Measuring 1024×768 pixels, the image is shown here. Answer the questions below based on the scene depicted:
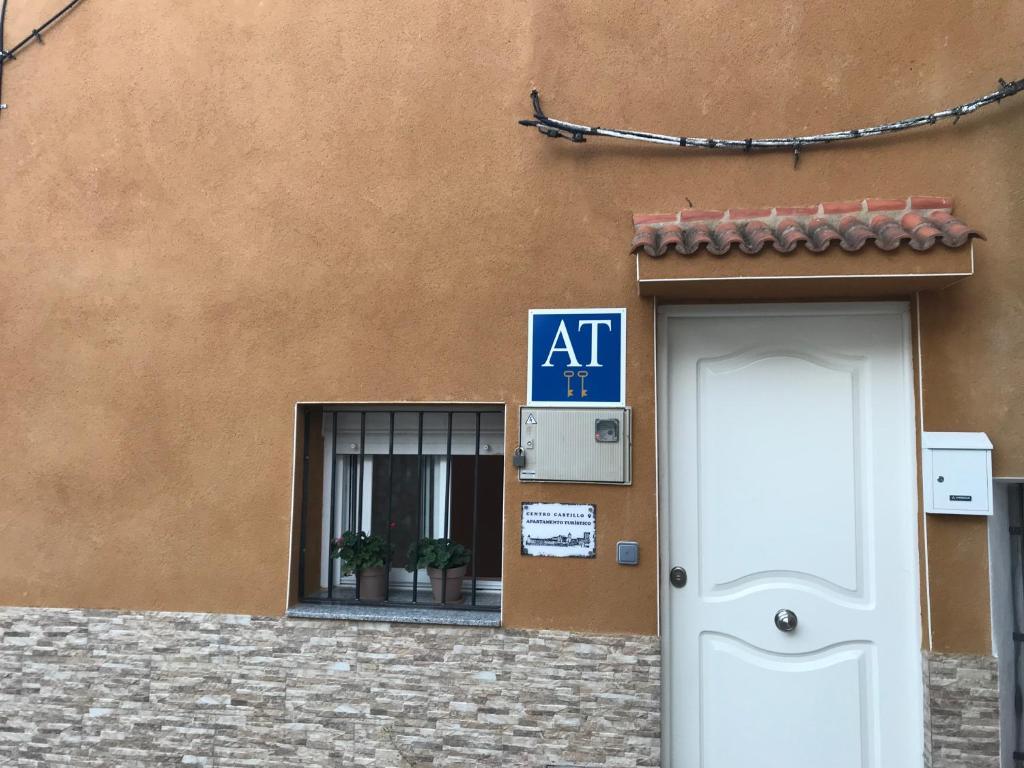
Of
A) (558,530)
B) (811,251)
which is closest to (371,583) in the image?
(558,530)

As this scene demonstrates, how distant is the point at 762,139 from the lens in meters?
3.29

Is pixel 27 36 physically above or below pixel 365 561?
above

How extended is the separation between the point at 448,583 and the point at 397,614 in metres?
0.28

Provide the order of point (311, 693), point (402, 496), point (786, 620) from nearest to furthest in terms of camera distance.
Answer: point (786, 620), point (311, 693), point (402, 496)

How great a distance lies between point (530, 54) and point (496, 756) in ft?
11.0

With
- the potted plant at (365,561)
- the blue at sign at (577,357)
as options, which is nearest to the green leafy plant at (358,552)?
the potted plant at (365,561)

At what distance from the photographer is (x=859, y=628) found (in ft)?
10.3

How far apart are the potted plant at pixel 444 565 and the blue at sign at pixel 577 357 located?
2.82 feet

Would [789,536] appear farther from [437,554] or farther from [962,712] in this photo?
[437,554]

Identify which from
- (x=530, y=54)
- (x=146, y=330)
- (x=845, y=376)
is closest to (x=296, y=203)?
(x=146, y=330)

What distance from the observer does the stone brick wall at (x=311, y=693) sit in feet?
10.4

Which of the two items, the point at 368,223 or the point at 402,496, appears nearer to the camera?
the point at 368,223

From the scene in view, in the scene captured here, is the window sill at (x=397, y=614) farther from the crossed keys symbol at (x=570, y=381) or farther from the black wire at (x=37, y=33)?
the black wire at (x=37, y=33)

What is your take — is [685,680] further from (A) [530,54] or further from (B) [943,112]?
(A) [530,54]
